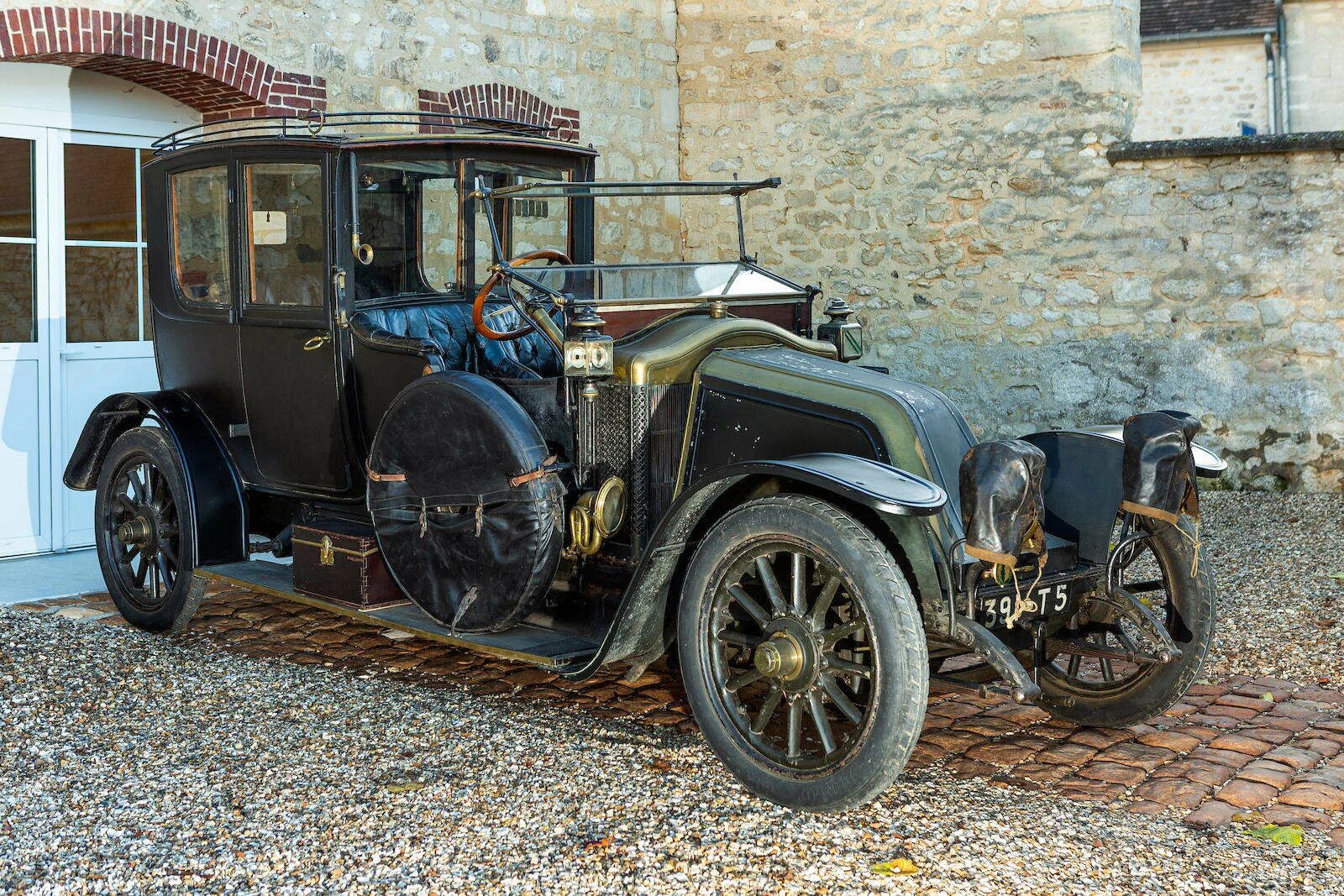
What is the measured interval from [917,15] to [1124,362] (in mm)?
2857

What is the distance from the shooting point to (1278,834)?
10.6ft

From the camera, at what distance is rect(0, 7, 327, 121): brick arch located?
6.22 m

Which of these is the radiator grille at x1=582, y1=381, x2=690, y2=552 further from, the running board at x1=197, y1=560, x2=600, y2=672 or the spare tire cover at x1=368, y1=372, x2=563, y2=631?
the running board at x1=197, y1=560, x2=600, y2=672

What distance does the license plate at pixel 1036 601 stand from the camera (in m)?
3.46

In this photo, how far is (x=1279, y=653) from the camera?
16.3 feet

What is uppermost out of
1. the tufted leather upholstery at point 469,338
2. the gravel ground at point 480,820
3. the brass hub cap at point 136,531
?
the tufted leather upholstery at point 469,338

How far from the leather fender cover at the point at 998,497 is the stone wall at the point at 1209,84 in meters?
19.2

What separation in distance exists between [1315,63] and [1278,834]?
1999 centimetres

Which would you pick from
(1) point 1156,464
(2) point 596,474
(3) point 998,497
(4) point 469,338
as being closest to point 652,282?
(2) point 596,474

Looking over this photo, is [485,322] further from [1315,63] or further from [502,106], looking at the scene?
[1315,63]

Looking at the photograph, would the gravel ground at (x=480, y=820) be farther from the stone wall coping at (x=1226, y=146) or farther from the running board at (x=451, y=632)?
the stone wall coping at (x=1226, y=146)

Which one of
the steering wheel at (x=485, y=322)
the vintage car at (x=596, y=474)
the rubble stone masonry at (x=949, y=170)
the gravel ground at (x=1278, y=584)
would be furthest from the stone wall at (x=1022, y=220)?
the steering wheel at (x=485, y=322)

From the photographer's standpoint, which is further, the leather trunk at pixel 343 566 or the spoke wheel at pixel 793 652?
the leather trunk at pixel 343 566

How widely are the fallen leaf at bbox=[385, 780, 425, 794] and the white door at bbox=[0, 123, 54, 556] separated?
4203mm
